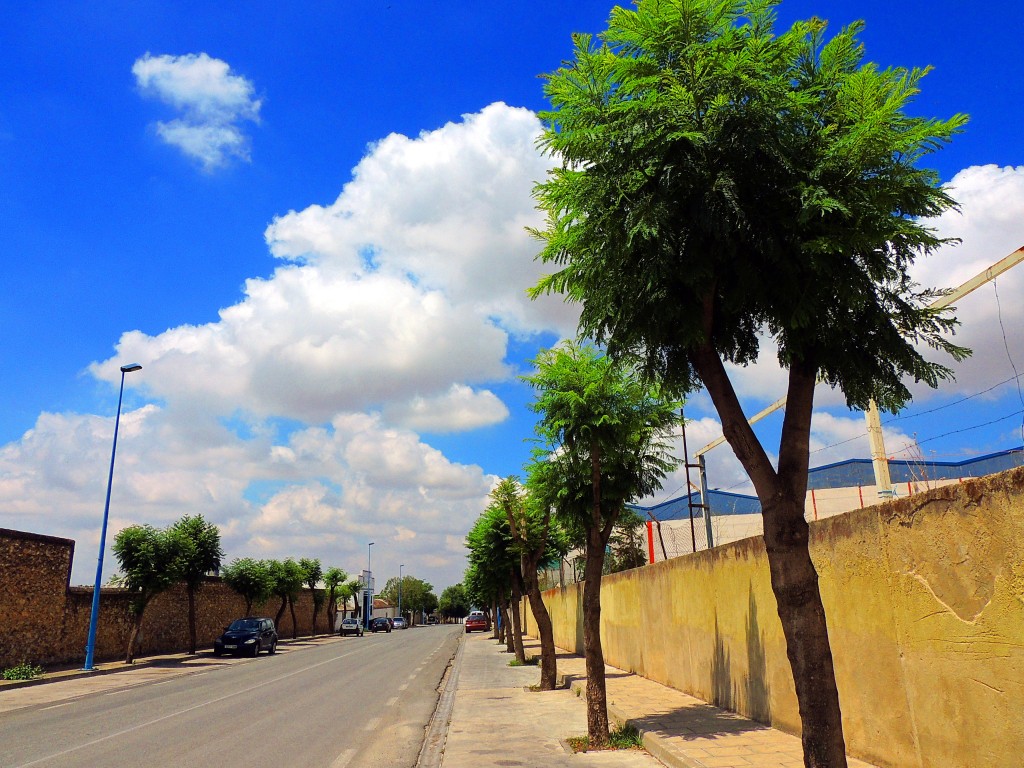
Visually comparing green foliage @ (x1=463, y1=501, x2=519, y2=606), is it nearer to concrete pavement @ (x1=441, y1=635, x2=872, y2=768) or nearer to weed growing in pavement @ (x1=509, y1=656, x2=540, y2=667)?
weed growing in pavement @ (x1=509, y1=656, x2=540, y2=667)

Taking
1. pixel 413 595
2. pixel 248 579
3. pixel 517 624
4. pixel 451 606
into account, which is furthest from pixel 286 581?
pixel 451 606

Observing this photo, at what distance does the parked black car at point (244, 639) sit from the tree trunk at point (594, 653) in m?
27.3

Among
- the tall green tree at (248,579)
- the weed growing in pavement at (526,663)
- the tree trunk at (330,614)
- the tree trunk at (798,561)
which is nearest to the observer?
the tree trunk at (798,561)

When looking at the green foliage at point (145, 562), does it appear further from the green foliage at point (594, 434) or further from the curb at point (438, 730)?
the green foliage at point (594, 434)

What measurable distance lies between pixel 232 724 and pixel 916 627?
35.4 ft

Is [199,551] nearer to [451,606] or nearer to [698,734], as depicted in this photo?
[698,734]

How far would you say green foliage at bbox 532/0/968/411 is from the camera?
16.0ft

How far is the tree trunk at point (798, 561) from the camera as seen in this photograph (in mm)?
4707

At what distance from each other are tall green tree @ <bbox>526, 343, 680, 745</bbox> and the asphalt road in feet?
10.2

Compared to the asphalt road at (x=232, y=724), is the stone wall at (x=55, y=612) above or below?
above

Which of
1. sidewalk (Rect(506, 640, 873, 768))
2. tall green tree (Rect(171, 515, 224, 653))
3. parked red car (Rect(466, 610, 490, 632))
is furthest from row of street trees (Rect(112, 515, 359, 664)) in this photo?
parked red car (Rect(466, 610, 490, 632))

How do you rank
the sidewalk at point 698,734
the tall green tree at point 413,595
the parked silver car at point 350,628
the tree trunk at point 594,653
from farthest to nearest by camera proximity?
the tall green tree at point 413,595 → the parked silver car at point 350,628 → the tree trunk at point 594,653 → the sidewalk at point 698,734

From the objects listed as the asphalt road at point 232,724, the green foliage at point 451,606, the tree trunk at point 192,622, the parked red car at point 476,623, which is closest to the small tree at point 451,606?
the green foliage at point 451,606

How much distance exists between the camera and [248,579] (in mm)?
43469
